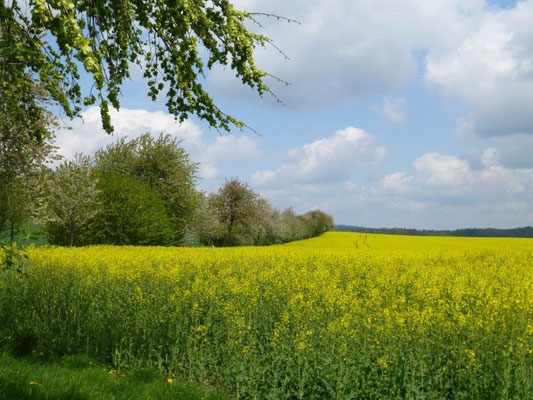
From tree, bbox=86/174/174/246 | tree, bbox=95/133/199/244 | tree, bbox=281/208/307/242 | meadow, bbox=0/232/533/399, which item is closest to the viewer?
meadow, bbox=0/232/533/399

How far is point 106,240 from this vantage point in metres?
36.6

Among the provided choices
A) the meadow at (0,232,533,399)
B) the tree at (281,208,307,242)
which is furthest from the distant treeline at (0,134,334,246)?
the tree at (281,208,307,242)

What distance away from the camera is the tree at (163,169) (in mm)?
45406

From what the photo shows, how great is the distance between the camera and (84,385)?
279 inches

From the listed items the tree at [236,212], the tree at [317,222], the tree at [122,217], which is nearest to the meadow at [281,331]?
the tree at [122,217]

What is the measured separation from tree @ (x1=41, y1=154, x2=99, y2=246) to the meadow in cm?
2007

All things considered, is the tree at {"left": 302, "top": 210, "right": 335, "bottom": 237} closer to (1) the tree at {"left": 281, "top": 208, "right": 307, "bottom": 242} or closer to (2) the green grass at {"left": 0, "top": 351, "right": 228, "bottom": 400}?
(1) the tree at {"left": 281, "top": 208, "right": 307, "bottom": 242}

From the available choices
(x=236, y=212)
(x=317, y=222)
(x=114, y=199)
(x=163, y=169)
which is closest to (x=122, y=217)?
(x=114, y=199)

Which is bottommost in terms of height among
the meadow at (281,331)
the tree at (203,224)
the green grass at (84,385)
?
the green grass at (84,385)

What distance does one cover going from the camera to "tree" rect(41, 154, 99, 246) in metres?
33.2

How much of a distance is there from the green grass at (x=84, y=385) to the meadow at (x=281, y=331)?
0.51 meters

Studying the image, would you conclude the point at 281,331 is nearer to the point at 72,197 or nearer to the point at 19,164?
the point at 19,164

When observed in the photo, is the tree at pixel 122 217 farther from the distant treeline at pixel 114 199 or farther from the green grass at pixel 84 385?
the green grass at pixel 84 385

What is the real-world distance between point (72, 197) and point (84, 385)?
28529 mm
